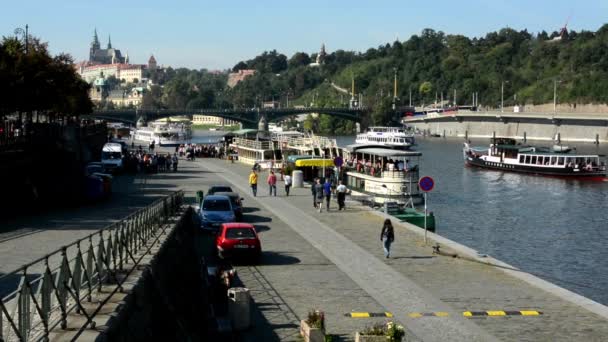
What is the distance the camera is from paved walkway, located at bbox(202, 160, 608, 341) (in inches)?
763

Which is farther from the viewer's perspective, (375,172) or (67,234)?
(375,172)

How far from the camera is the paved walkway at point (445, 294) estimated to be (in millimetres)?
19375

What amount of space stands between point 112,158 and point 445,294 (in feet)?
159

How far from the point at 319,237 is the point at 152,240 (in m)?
9.41

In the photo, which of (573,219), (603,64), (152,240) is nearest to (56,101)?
(573,219)

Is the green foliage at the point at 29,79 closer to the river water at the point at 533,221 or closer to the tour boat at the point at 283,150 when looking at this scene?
the tour boat at the point at 283,150

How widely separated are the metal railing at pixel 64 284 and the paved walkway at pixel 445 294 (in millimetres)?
4298

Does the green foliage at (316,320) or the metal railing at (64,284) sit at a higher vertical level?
the metal railing at (64,284)

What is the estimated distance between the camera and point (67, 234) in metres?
29.8

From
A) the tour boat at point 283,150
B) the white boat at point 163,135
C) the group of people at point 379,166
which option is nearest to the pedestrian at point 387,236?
the group of people at point 379,166

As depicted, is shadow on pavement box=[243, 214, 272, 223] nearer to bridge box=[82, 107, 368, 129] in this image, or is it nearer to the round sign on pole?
the round sign on pole

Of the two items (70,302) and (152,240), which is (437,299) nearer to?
(152,240)

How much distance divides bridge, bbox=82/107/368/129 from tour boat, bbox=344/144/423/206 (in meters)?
102

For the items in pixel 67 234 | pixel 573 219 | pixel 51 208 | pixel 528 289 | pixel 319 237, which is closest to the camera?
pixel 528 289
